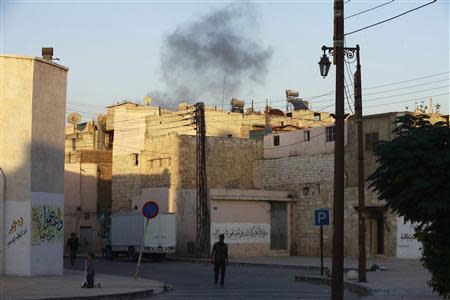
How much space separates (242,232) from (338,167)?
35497 millimetres

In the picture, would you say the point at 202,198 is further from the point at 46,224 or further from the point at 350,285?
the point at 350,285

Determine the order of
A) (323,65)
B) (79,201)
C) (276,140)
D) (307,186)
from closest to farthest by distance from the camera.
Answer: (323,65)
(307,186)
(276,140)
(79,201)

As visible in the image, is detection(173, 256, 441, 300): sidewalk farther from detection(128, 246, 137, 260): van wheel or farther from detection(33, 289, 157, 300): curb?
detection(128, 246, 137, 260): van wheel

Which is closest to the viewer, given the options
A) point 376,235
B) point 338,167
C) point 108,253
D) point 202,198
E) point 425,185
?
point 338,167

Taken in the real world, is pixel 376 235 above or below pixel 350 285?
above

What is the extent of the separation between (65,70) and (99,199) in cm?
3609

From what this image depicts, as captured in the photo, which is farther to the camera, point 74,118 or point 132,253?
point 74,118

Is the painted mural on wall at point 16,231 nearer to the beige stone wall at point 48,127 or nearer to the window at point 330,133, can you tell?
the beige stone wall at point 48,127

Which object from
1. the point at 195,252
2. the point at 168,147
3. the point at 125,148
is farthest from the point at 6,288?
the point at 125,148

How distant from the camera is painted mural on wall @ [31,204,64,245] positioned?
91.5 feet

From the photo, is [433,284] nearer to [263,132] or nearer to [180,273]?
[180,273]

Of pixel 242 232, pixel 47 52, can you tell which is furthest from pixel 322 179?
pixel 47 52

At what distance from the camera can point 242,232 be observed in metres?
51.8

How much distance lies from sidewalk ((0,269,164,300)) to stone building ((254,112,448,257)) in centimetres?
2147
